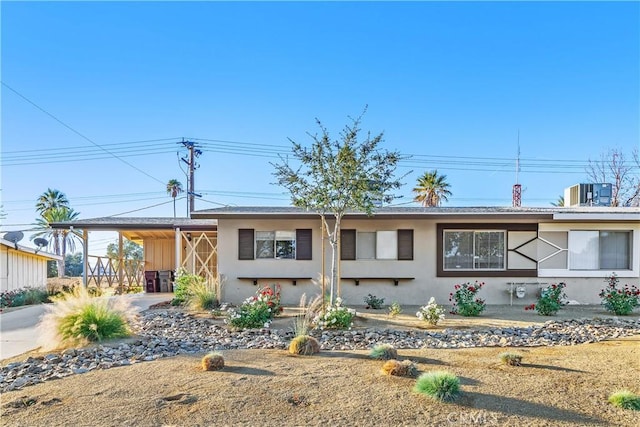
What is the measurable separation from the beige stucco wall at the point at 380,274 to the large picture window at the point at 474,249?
0.38m

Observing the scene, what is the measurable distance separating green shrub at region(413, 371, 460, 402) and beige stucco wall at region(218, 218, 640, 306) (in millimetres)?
7987

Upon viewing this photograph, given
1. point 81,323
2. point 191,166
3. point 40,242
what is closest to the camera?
point 81,323

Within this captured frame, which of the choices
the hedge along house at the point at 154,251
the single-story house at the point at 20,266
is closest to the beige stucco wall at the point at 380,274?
the hedge along house at the point at 154,251

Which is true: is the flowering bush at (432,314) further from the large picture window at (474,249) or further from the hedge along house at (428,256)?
the large picture window at (474,249)

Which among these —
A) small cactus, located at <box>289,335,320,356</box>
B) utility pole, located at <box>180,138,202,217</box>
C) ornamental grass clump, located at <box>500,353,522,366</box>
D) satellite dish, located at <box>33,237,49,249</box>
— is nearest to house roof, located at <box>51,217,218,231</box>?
satellite dish, located at <box>33,237,49,249</box>

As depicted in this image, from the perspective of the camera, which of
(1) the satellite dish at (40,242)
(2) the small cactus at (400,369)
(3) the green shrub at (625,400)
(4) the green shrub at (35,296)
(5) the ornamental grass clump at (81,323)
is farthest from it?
(1) the satellite dish at (40,242)

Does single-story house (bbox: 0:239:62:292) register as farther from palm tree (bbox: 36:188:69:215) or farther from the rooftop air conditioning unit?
palm tree (bbox: 36:188:69:215)

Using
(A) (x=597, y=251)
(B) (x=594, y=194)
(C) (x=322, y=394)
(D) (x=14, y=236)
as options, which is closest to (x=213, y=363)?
(C) (x=322, y=394)

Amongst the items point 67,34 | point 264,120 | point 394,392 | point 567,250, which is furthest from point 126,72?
point 567,250

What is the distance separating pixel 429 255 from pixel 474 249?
4.60ft

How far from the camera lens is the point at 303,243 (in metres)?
12.3

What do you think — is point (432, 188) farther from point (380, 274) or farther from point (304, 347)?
point (304, 347)

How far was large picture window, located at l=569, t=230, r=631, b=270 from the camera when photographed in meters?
12.5

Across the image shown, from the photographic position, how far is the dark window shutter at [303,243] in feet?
40.2
